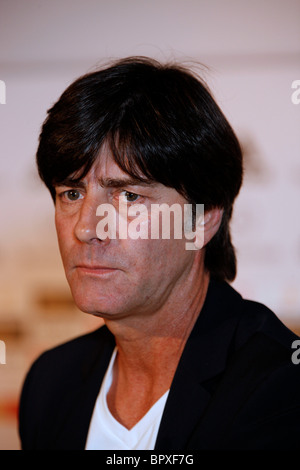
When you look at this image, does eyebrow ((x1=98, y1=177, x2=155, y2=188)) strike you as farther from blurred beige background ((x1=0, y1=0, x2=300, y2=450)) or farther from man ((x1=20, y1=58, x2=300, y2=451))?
blurred beige background ((x1=0, y1=0, x2=300, y2=450))

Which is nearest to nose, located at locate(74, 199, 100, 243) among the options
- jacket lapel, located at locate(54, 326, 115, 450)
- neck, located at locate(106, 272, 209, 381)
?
neck, located at locate(106, 272, 209, 381)

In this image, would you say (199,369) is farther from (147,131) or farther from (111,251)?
(147,131)

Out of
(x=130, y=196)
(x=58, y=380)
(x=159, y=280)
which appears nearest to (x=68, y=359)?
(x=58, y=380)

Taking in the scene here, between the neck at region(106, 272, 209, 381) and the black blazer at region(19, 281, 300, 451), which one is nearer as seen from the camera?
the black blazer at region(19, 281, 300, 451)

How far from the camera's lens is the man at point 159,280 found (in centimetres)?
124

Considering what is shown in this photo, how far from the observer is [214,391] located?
129cm

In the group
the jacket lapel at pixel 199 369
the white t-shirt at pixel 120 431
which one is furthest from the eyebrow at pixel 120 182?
the white t-shirt at pixel 120 431

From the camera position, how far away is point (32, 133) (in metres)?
2.66

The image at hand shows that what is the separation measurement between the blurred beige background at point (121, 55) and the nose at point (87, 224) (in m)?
1.20

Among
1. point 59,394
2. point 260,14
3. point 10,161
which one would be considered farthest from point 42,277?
point 260,14

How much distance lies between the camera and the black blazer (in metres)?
1.18

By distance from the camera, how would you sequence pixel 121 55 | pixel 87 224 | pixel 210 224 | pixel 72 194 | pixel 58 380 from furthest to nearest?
1. pixel 121 55
2. pixel 58 380
3. pixel 210 224
4. pixel 72 194
5. pixel 87 224

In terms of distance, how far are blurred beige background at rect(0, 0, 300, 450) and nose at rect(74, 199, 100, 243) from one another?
1.20 metres

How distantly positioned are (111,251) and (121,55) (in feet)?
4.82
